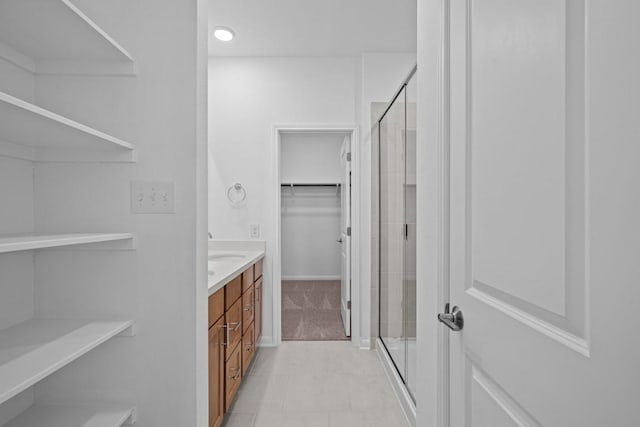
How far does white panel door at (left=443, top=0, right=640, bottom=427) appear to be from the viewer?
0.47 meters

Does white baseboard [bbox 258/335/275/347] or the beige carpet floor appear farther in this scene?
the beige carpet floor

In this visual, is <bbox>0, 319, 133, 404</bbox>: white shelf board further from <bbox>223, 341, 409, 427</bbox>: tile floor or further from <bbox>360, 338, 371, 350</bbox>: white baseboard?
<bbox>360, 338, 371, 350</bbox>: white baseboard

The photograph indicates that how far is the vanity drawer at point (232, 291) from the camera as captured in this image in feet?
6.00

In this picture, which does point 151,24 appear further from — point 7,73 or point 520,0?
point 520,0

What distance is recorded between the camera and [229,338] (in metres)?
1.89

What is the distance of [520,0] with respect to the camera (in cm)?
70

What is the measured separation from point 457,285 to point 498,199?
0.32 meters

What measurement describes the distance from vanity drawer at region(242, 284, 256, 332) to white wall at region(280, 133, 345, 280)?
3190 millimetres

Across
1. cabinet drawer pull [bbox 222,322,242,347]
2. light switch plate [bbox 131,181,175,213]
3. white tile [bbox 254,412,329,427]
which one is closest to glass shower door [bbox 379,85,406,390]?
white tile [bbox 254,412,329,427]

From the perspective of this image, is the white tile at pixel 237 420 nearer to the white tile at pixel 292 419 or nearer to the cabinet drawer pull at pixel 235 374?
the white tile at pixel 292 419

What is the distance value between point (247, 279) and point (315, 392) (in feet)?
2.86

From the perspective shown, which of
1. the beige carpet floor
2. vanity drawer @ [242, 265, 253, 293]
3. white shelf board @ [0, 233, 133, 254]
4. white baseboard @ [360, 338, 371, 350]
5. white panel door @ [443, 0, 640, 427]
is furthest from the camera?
the beige carpet floor

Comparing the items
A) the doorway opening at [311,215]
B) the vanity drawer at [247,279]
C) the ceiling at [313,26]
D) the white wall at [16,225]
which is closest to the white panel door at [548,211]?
the white wall at [16,225]

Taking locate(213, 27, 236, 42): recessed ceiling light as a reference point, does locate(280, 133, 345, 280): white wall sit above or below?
below
